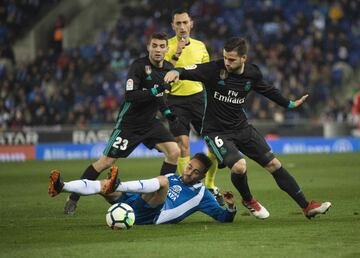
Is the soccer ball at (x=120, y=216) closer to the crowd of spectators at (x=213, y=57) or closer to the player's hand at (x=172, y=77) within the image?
the player's hand at (x=172, y=77)

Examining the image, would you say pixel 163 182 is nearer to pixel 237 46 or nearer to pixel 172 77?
pixel 172 77

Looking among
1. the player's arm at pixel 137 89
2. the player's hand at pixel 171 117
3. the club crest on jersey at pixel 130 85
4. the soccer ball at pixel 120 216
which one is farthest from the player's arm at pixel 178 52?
the soccer ball at pixel 120 216

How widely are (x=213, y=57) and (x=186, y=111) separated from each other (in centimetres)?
1465

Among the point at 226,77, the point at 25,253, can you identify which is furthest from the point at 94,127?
the point at 25,253

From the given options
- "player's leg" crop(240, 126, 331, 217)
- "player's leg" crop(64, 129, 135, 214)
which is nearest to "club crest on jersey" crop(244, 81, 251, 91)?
"player's leg" crop(240, 126, 331, 217)

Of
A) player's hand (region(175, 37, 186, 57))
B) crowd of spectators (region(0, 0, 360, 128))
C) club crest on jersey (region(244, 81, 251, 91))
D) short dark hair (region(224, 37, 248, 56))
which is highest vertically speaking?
short dark hair (region(224, 37, 248, 56))

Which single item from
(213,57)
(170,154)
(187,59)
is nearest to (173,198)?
(170,154)

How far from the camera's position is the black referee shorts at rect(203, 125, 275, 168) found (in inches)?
373

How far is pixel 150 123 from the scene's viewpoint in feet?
36.1

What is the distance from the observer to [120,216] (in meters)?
8.80

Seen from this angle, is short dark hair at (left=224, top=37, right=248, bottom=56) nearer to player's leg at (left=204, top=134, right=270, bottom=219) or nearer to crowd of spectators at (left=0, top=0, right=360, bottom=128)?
player's leg at (left=204, top=134, right=270, bottom=219)

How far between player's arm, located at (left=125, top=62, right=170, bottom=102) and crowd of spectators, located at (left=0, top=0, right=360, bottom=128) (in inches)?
585

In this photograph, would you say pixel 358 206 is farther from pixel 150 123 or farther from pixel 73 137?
pixel 73 137

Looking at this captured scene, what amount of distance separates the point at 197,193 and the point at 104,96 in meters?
17.8
